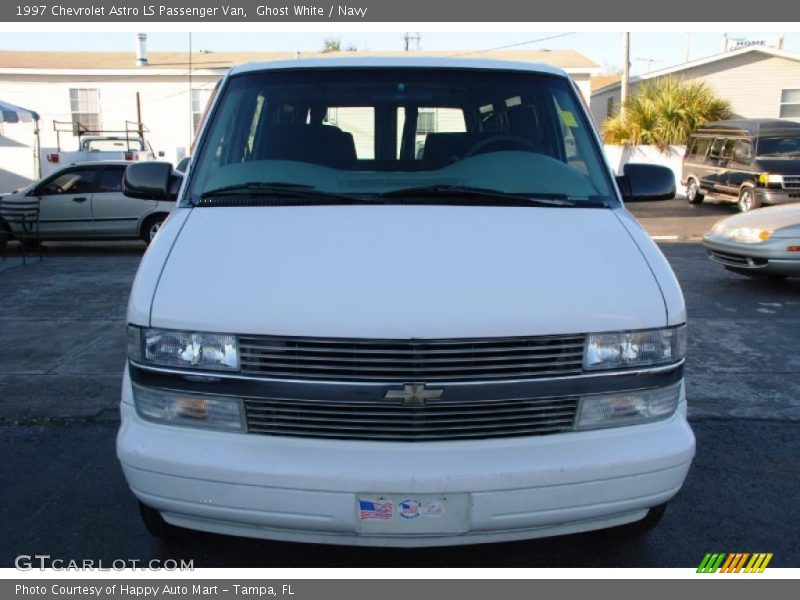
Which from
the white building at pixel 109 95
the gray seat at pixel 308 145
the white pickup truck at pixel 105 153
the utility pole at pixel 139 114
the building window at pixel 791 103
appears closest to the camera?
the gray seat at pixel 308 145

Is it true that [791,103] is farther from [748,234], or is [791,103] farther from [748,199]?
[748,234]

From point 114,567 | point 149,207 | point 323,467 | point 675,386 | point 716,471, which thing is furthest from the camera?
point 149,207

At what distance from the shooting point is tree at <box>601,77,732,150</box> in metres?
23.1

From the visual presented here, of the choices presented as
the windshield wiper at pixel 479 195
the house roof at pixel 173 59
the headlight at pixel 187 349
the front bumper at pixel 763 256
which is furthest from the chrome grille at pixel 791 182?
the headlight at pixel 187 349

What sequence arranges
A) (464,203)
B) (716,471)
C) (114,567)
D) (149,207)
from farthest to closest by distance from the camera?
1. (149,207)
2. (716,471)
3. (464,203)
4. (114,567)

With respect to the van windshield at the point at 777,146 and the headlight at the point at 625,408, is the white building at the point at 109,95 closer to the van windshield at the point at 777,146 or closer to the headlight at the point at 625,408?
the van windshield at the point at 777,146

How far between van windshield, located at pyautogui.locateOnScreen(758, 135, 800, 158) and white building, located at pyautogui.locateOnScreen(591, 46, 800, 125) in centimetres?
836

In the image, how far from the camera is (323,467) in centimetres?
260

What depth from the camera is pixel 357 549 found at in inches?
130

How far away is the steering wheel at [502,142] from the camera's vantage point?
12.7 ft

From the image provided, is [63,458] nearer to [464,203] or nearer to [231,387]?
[231,387]

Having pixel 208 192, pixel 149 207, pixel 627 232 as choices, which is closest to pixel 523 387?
pixel 627 232

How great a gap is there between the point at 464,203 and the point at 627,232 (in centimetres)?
71

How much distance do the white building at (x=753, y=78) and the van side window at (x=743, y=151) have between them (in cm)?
798
